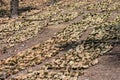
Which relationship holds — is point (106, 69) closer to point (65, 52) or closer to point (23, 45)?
point (65, 52)

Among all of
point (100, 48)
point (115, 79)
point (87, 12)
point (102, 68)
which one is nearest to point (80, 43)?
point (100, 48)

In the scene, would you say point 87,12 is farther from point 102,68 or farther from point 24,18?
point 102,68

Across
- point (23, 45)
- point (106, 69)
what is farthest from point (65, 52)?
point (106, 69)

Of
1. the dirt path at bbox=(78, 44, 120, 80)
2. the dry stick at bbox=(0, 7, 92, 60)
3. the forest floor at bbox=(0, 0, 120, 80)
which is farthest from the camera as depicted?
the dry stick at bbox=(0, 7, 92, 60)

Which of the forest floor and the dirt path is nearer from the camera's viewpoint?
the dirt path

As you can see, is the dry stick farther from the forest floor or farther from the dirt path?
the dirt path

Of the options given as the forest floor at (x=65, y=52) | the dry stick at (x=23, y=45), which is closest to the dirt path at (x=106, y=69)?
the forest floor at (x=65, y=52)

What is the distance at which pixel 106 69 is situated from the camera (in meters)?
17.1

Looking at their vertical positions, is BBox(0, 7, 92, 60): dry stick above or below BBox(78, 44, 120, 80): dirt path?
below

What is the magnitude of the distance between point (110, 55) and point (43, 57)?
161 inches

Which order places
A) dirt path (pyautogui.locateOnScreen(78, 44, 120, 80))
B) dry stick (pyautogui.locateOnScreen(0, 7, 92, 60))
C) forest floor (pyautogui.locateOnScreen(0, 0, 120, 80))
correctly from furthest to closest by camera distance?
dry stick (pyautogui.locateOnScreen(0, 7, 92, 60)) < forest floor (pyautogui.locateOnScreen(0, 0, 120, 80)) < dirt path (pyautogui.locateOnScreen(78, 44, 120, 80))

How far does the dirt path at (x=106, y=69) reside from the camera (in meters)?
16.0

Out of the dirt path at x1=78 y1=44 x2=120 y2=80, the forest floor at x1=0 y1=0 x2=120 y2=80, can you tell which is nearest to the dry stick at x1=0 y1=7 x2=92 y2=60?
the forest floor at x1=0 y1=0 x2=120 y2=80

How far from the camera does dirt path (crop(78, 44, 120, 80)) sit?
630 inches
